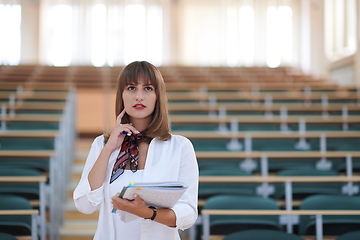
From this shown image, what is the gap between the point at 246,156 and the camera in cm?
276

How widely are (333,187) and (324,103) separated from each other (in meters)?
2.17

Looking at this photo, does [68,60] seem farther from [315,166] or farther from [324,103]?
[315,166]

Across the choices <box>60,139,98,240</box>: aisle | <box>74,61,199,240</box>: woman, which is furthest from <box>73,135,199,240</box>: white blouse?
<box>60,139,98,240</box>: aisle

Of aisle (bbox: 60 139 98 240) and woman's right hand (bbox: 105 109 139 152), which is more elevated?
woman's right hand (bbox: 105 109 139 152)

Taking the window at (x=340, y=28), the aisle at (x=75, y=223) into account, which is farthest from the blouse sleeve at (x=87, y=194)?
the window at (x=340, y=28)

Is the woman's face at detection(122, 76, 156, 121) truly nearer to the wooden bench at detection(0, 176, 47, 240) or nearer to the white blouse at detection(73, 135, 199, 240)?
the white blouse at detection(73, 135, 199, 240)

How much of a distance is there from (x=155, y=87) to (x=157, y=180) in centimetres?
24

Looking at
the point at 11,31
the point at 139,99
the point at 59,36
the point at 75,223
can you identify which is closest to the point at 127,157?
the point at 139,99

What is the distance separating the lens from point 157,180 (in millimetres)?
1050

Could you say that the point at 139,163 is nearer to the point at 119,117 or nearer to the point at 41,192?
the point at 119,117

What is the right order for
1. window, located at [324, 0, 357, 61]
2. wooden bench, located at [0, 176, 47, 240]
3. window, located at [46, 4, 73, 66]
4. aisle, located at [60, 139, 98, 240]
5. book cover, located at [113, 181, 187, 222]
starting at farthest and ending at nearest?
window, located at [46, 4, 73, 66] → window, located at [324, 0, 357, 61] → aisle, located at [60, 139, 98, 240] → wooden bench, located at [0, 176, 47, 240] → book cover, located at [113, 181, 187, 222]

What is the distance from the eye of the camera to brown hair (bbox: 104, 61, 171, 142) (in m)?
1.09

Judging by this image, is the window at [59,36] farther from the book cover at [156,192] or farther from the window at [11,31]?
the book cover at [156,192]

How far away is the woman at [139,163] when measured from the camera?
1045mm
